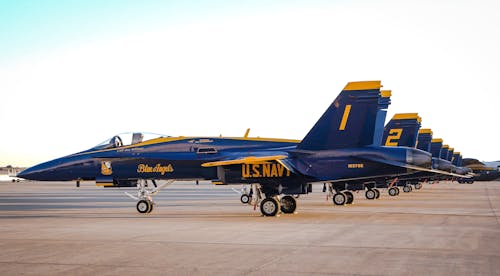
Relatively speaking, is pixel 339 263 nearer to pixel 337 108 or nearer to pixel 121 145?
pixel 337 108

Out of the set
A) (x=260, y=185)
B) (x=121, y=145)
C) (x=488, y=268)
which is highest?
(x=121, y=145)

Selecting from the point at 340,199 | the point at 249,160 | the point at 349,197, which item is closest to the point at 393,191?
the point at 349,197

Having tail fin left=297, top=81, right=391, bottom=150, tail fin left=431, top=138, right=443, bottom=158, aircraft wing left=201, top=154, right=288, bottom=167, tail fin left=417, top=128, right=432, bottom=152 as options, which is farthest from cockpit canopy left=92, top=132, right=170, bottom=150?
tail fin left=431, top=138, right=443, bottom=158

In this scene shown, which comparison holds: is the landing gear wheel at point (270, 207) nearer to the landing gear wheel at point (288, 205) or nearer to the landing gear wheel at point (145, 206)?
the landing gear wheel at point (288, 205)

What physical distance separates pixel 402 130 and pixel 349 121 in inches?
660

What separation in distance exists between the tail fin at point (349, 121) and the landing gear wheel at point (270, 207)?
2132mm

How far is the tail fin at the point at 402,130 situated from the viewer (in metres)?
35.8

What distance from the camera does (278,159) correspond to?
64.1 ft

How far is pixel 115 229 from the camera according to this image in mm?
15547

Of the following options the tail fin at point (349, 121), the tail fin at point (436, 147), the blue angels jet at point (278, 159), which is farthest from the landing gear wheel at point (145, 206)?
the tail fin at point (436, 147)

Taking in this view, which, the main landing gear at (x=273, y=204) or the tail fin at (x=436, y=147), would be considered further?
the tail fin at (x=436, y=147)

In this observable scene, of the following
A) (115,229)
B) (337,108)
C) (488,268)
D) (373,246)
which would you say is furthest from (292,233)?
(337,108)

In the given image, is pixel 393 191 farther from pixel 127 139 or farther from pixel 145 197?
pixel 127 139

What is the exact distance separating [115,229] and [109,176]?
261 inches
